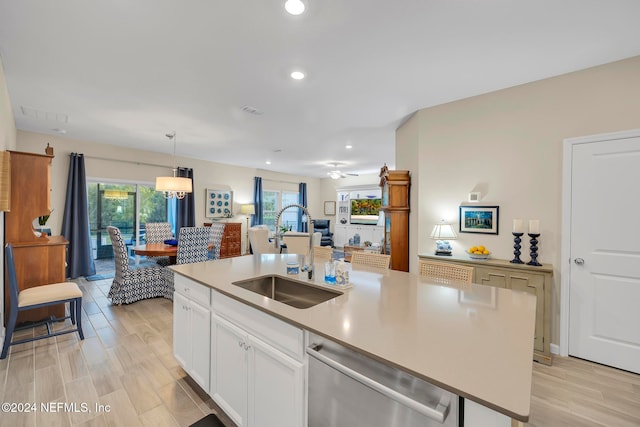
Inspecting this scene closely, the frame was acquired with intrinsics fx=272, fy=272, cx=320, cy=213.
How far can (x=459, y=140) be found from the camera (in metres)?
3.29

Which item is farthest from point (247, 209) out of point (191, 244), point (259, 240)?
point (191, 244)

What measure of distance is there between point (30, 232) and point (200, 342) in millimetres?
2924

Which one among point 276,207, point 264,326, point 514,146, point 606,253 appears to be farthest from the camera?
point 276,207

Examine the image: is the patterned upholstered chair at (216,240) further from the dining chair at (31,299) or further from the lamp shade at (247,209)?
the lamp shade at (247,209)

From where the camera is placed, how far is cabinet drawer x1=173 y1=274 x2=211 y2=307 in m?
1.92

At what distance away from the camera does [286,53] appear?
234 cm

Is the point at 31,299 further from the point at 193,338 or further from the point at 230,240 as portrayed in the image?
the point at 230,240

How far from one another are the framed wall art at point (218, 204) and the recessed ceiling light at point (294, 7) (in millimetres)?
6098

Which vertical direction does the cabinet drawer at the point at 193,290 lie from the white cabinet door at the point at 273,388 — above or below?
above

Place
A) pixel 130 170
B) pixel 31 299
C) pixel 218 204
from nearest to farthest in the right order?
pixel 31 299, pixel 130 170, pixel 218 204

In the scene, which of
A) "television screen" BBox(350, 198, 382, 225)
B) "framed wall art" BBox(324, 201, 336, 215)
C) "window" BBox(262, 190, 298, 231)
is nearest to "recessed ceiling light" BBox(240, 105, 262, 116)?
"window" BBox(262, 190, 298, 231)

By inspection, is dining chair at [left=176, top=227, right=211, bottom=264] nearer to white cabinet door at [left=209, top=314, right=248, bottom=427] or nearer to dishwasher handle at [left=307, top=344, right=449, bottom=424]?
white cabinet door at [left=209, top=314, right=248, bottom=427]

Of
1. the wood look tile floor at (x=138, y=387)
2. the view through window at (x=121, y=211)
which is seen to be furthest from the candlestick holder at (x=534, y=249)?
the view through window at (x=121, y=211)

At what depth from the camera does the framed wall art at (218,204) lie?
23.6ft
